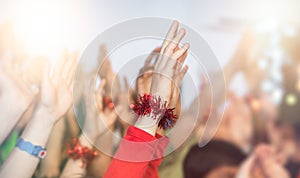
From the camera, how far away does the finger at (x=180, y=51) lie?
85.2 inches

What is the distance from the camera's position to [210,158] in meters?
2.15

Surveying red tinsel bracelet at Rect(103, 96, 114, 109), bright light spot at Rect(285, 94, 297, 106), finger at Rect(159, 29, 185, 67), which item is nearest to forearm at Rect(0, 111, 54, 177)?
red tinsel bracelet at Rect(103, 96, 114, 109)

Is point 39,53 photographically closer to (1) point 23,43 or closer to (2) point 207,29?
(1) point 23,43


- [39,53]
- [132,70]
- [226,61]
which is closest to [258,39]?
[226,61]

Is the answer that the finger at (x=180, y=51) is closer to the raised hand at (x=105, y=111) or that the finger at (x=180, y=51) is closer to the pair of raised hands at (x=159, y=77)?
the pair of raised hands at (x=159, y=77)

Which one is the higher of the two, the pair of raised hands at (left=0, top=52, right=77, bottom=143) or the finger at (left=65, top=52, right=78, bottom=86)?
the finger at (left=65, top=52, right=78, bottom=86)

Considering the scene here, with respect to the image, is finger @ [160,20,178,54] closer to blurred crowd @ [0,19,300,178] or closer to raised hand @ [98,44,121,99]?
blurred crowd @ [0,19,300,178]

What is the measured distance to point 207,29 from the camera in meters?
2.17

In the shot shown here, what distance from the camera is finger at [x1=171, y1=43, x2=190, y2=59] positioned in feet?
7.10

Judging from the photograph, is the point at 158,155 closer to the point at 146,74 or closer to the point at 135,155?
the point at 135,155

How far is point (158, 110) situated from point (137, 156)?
20 centimetres

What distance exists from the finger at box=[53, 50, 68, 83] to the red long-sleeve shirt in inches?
14.6

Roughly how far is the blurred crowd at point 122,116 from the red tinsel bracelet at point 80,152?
0.6 inches

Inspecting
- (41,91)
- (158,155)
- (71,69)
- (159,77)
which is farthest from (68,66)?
(158,155)
